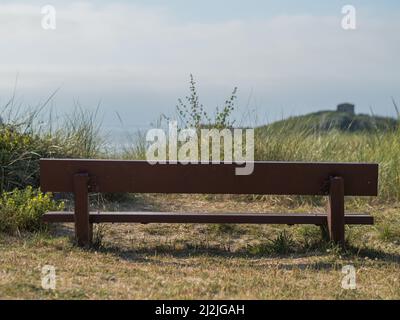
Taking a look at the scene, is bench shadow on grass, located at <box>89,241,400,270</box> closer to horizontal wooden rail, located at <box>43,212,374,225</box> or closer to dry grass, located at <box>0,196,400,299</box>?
dry grass, located at <box>0,196,400,299</box>

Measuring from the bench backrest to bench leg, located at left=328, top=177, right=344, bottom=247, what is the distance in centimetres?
8

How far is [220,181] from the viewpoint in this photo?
250 inches

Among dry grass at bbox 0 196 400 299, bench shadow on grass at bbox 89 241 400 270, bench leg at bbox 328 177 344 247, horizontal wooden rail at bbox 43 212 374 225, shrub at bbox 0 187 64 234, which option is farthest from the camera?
shrub at bbox 0 187 64 234

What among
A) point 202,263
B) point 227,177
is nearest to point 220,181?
point 227,177

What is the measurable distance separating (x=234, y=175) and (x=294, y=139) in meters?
4.62

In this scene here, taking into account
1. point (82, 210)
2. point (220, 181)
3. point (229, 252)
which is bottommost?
point (229, 252)

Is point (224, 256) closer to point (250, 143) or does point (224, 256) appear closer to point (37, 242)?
point (37, 242)

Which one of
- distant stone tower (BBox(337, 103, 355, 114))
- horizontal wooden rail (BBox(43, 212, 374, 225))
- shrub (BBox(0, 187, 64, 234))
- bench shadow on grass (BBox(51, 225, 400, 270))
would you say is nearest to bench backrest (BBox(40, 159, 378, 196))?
horizontal wooden rail (BBox(43, 212, 374, 225))

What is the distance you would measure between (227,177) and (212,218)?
469 mm

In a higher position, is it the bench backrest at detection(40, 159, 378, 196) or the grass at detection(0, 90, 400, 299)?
the bench backrest at detection(40, 159, 378, 196)

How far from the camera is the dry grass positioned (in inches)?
203

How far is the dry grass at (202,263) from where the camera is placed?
5.15 metres

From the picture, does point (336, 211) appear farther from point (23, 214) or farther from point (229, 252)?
point (23, 214)
